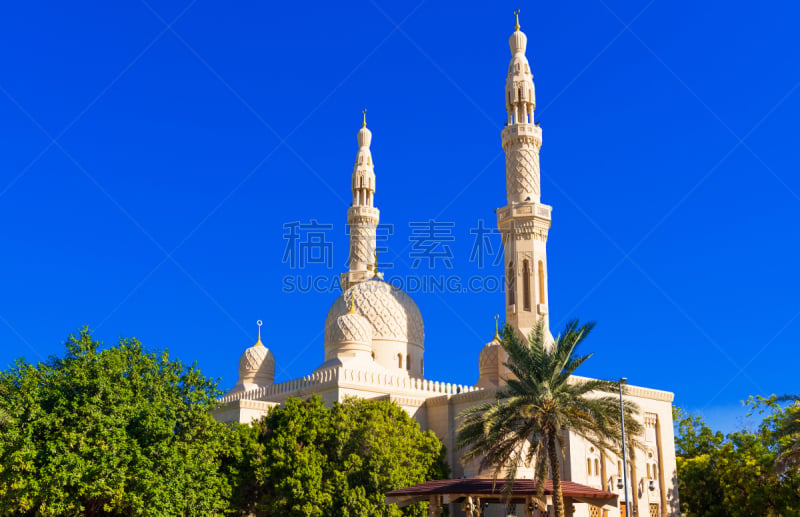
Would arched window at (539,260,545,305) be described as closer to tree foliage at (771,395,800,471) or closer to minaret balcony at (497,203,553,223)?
minaret balcony at (497,203,553,223)

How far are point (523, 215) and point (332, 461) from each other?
15.4 meters

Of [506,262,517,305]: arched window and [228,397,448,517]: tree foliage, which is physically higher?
[506,262,517,305]: arched window

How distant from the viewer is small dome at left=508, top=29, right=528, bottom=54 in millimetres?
44781

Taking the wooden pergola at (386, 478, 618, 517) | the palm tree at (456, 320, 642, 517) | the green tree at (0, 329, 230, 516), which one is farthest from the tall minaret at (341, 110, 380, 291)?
the palm tree at (456, 320, 642, 517)

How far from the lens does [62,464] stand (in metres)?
25.9

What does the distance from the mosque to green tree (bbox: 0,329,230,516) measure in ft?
20.3

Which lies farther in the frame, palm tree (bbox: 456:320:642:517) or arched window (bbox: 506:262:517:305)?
arched window (bbox: 506:262:517:305)

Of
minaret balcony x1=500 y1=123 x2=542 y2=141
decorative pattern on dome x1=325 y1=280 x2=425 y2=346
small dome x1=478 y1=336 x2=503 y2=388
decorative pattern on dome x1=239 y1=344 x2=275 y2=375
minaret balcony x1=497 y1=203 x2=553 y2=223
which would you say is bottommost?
small dome x1=478 y1=336 x2=503 y2=388

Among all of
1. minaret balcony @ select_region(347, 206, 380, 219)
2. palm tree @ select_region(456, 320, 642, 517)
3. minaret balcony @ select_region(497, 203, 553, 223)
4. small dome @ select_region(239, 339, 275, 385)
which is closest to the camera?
palm tree @ select_region(456, 320, 642, 517)

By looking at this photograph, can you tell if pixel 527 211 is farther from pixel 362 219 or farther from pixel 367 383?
pixel 362 219

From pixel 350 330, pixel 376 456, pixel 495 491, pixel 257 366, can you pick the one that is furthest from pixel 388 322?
pixel 495 491

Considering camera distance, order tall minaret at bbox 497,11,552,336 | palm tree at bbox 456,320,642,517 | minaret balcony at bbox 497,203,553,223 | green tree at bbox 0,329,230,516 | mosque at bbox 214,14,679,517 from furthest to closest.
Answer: minaret balcony at bbox 497,203,553,223
tall minaret at bbox 497,11,552,336
mosque at bbox 214,14,679,517
green tree at bbox 0,329,230,516
palm tree at bbox 456,320,642,517

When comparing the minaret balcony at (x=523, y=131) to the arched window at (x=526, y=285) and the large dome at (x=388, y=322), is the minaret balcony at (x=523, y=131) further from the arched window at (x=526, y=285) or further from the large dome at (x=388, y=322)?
the large dome at (x=388, y=322)

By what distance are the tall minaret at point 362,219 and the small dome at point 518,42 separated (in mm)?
11574
